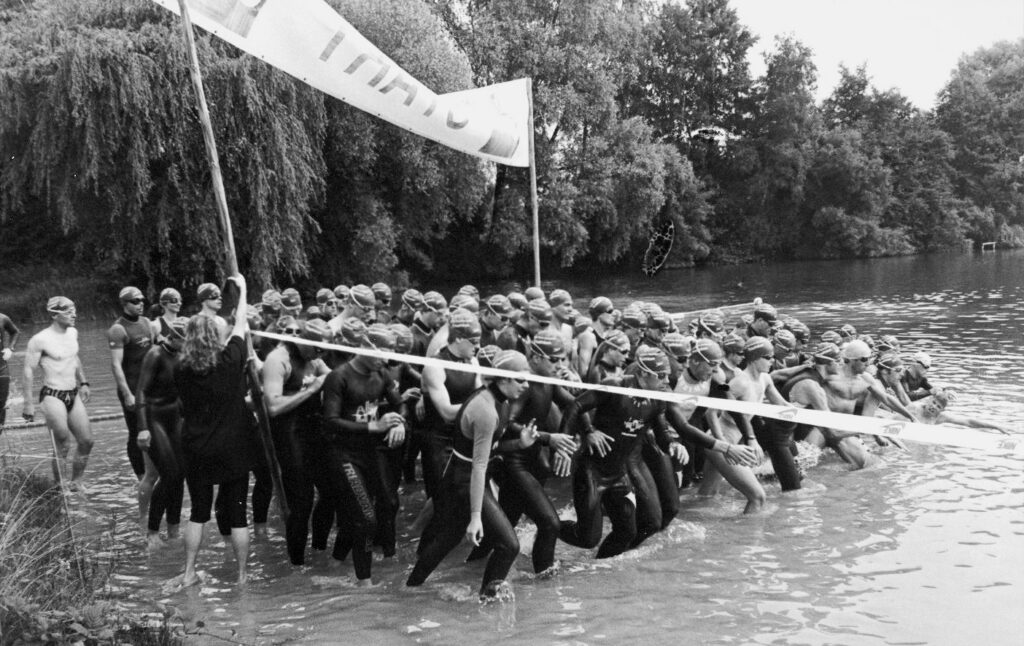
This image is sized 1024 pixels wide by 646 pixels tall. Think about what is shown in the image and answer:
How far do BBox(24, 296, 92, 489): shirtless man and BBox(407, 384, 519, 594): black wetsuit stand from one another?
13.0 ft

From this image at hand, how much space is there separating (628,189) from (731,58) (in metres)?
23.3

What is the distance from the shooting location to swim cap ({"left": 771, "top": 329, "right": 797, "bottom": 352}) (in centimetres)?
1007

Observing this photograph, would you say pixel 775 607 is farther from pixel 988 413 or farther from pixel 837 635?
pixel 988 413

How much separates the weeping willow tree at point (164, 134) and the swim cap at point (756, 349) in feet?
60.8

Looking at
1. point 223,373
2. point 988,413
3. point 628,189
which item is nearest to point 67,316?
point 223,373

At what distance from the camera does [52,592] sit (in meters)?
5.30

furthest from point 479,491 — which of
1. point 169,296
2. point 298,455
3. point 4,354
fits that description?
point 4,354

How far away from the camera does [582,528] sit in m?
7.02

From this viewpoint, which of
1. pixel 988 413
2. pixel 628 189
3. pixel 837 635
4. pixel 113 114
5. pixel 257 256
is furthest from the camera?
pixel 628 189

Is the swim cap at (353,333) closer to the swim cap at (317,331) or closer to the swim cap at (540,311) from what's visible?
the swim cap at (317,331)

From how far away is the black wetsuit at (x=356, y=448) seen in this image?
662 centimetres

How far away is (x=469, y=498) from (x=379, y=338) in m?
1.39

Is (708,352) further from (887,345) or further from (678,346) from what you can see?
(887,345)

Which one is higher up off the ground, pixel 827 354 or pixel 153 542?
pixel 827 354
